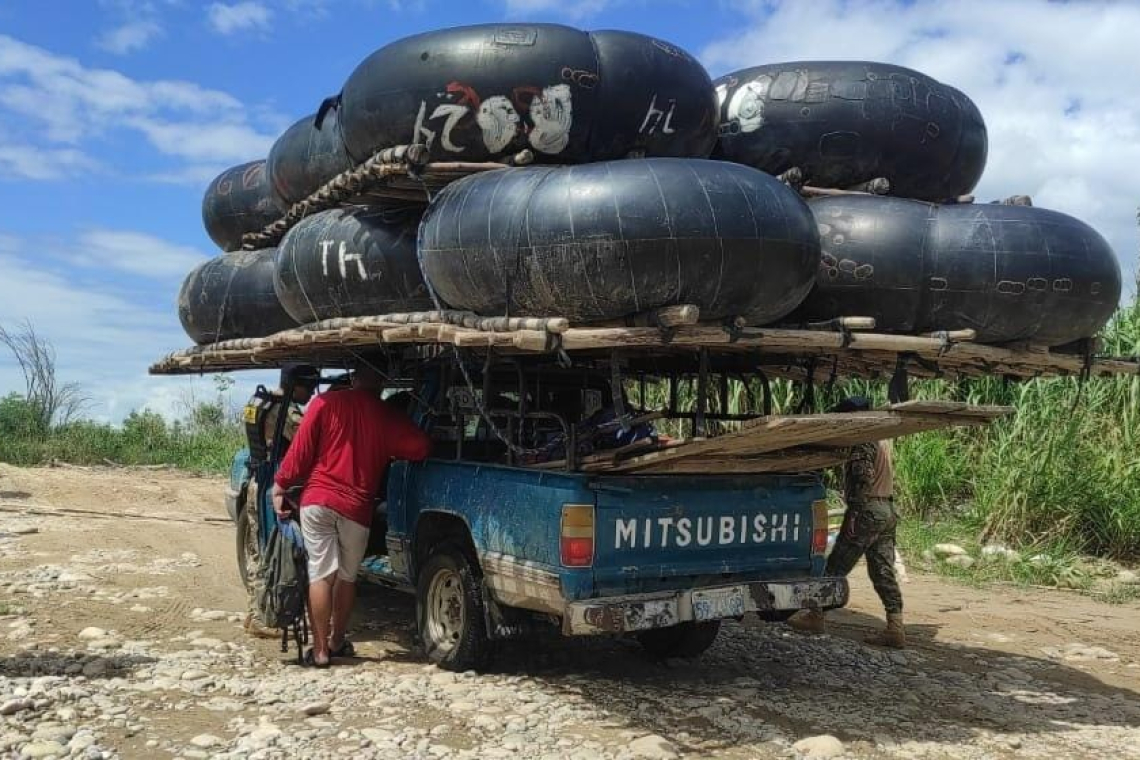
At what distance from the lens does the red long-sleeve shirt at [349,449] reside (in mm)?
5984

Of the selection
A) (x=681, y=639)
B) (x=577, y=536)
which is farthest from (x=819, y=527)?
(x=577, y=536)

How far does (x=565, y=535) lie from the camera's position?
16.1 feet

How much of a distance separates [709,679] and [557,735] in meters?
1.38

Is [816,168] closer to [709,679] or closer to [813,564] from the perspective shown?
[813,564]

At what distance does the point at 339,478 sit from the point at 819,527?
260cm

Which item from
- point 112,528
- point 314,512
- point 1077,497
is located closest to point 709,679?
point 314,512

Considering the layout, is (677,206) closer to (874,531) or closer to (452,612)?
(452,612)

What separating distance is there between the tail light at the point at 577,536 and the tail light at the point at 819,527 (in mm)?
1458

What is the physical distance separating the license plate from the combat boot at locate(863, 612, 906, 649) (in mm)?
2036

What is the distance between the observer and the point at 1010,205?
5234mm

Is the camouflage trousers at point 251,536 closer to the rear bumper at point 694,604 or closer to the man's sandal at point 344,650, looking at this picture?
the man's sandal at point 344,650

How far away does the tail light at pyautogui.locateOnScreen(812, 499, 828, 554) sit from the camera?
5.79 meters

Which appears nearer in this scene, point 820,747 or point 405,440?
point 820,747

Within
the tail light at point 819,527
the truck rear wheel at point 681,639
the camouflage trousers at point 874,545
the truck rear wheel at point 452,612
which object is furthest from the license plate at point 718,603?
the camouflage trousers at point 874,545
